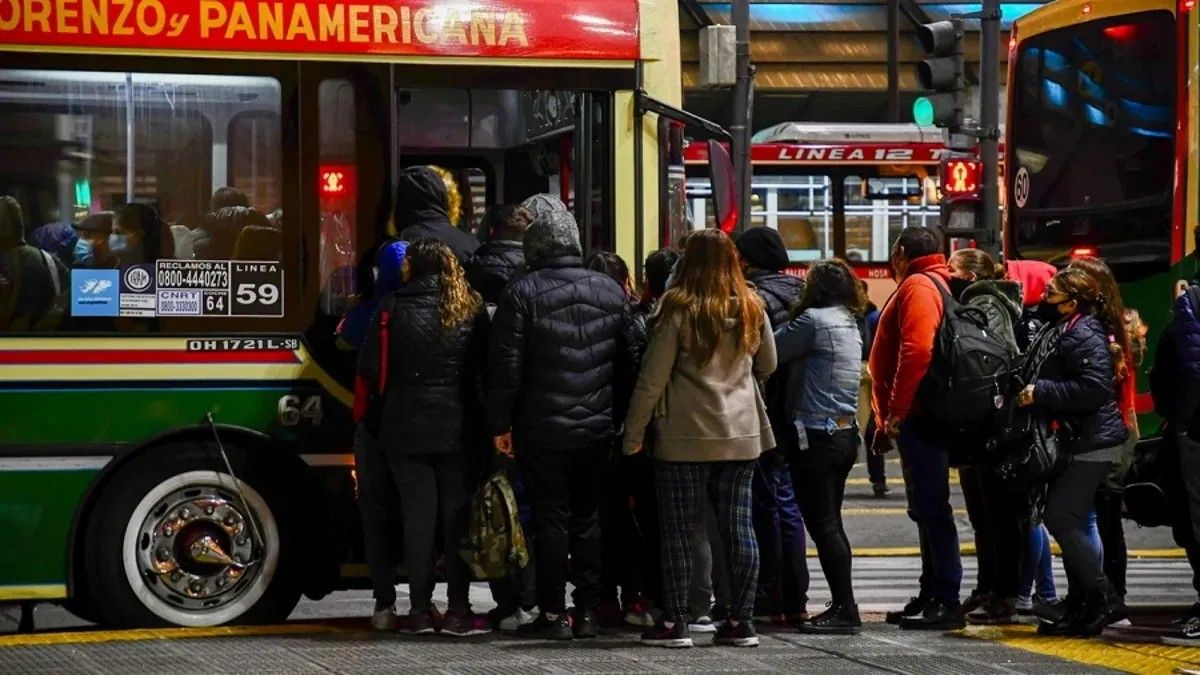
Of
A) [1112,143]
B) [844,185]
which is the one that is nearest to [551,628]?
[1112,143]

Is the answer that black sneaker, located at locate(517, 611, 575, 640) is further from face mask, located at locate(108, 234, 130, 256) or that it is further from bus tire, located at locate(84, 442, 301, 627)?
face mask, located at locate(108, 234, 130, 256)

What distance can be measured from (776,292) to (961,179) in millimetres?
7159

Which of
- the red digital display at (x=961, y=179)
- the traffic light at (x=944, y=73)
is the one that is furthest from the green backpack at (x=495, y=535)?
the red digital display at (x=961, y=179)

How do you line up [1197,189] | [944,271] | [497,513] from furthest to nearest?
[1197,189]
[944,271]
[497,513]

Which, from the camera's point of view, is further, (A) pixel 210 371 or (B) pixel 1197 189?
(B) pixel 1197 189

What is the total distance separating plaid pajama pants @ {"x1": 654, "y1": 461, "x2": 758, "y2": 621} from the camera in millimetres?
9641

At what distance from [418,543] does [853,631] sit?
190 centimetres

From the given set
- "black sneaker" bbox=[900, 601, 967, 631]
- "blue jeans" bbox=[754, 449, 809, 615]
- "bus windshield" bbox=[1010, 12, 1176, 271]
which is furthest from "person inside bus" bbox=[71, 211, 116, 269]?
"bus windshield" bbox=[1010, 12, 1176, 271]

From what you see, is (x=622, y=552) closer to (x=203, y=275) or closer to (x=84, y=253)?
(x=203, y=275)

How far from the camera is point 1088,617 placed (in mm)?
10070

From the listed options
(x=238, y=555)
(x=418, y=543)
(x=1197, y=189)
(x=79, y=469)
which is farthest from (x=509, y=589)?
(x=1197, y=189)

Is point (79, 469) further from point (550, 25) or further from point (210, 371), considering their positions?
point (550, 25)

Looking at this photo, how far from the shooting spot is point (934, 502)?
10.2m

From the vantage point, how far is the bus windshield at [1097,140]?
1290cm
